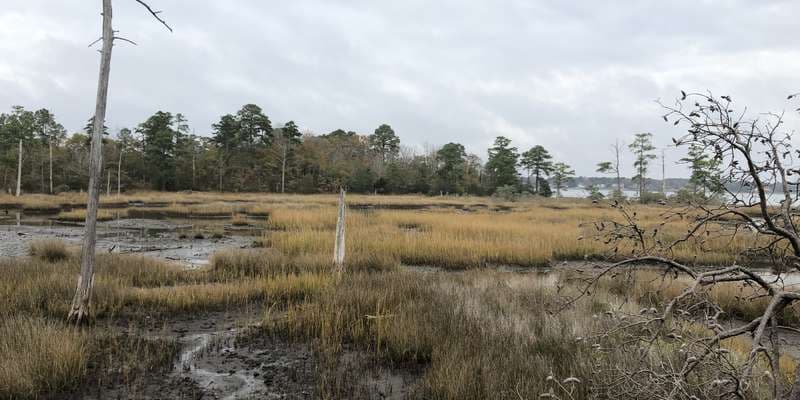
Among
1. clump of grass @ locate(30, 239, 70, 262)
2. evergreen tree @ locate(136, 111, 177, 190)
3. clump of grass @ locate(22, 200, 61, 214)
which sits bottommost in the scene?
clump of grass @ locate(30, 239, 70, 262)

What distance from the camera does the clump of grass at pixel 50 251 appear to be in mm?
10828

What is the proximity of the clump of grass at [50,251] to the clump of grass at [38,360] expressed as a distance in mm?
6900

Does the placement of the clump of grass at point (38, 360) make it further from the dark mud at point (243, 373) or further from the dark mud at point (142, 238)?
the dark mud at point (142, 238)

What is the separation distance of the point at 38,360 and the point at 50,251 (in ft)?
27.6

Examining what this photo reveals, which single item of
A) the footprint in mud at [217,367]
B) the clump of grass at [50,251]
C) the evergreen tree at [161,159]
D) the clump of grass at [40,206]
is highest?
the evergreen tree at [161,159]

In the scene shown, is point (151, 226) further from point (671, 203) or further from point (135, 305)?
point (671, 203)

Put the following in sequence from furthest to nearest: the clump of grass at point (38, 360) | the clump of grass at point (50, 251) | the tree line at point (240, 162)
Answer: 1. the tree line at point (240, 162)
2. the clump of grass at point (50, 251)
3. the clump of grass at point (38, 360)

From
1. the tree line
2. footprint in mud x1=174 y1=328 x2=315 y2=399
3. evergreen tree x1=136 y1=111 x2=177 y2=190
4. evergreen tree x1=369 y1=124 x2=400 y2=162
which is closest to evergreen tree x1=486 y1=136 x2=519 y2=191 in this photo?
the tree line

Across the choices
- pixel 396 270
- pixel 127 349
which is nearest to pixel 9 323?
pixel 127 349

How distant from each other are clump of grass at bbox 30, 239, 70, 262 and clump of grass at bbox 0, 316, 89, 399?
6900 millimetres

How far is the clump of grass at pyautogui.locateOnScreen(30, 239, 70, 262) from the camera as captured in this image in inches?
426

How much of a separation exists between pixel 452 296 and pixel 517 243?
807 centimetres

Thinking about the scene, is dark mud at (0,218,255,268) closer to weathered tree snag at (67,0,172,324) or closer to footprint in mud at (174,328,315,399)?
weathered tree snag at (67,0,172,324)

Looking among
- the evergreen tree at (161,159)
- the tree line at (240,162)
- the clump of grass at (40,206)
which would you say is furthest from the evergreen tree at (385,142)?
the clump of grass at (40,206)
